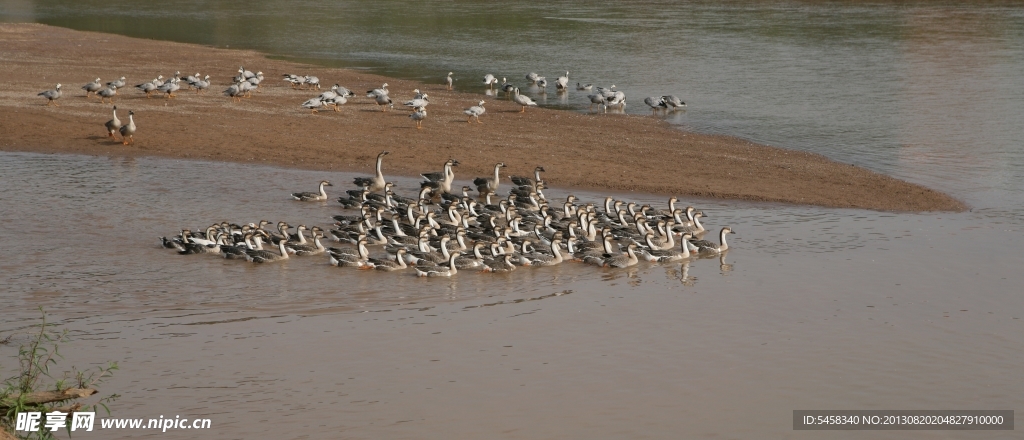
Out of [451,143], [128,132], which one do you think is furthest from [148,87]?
[451,143]

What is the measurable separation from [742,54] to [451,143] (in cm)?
2483

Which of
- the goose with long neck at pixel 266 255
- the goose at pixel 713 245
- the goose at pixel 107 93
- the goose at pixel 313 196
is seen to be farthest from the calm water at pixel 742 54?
the goose with long neck at pixel 266 255

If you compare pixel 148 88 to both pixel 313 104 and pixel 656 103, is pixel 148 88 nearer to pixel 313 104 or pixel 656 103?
pixel 313 104

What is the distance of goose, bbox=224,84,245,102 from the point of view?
104 ft

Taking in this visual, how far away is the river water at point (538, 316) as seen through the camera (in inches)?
458

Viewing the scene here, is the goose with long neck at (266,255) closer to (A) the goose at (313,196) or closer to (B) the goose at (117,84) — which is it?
(A) the goose at (313,196)

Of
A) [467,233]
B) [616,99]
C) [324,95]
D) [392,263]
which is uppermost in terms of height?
[324,95]

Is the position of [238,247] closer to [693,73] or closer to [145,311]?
[145,311]

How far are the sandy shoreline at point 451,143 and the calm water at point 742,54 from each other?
6.45 feet

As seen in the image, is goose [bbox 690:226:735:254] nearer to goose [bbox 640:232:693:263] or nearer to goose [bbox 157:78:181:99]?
goose [bbox 640:232:693:263]

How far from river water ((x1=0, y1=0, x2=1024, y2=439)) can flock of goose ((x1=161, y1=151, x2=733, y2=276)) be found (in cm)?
35

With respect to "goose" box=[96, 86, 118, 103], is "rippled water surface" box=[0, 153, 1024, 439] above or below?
below

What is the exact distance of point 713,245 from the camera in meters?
18.2

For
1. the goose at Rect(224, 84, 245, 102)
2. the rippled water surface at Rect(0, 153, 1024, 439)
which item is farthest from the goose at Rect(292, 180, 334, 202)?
the goose at Rect(224, 84, 245, 102)
